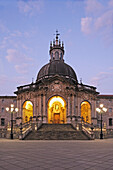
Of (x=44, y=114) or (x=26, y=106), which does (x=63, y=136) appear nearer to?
(x=44, y=114)

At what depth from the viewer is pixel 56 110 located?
55.0 m

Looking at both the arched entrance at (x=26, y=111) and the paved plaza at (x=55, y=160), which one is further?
the arched entrance at (x=26, y=111)

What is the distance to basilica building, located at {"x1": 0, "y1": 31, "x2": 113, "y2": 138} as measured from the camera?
164 feet

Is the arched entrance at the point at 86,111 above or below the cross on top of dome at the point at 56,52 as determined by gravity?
below

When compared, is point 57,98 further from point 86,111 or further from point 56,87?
point 86,111

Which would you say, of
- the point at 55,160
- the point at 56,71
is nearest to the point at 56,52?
the point at 56,71

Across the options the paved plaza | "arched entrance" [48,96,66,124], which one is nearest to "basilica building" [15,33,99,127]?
"arched entrance" [48,96,66,124]

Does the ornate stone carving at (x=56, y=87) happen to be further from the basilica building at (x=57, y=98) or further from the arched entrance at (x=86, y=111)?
the arched entrance at (x=86, y=111)

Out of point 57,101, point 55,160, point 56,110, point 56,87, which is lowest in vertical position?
point 55,160

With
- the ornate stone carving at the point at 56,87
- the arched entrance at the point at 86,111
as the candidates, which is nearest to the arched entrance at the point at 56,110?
the ornate stone carving at the point at 56,87

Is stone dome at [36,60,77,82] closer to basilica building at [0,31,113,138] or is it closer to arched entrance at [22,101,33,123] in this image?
basilica building at [0,31,113,138]

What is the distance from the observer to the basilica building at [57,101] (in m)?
49.8

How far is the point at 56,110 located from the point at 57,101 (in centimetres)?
278

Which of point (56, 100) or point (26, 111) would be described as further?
point (26, 111)
